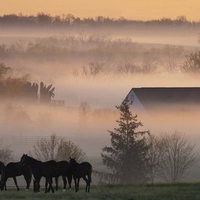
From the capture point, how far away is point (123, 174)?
296 ft

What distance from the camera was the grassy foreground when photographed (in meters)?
48.3

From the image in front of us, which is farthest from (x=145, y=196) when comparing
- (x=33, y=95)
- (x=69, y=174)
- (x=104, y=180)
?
(x=33, y=95)

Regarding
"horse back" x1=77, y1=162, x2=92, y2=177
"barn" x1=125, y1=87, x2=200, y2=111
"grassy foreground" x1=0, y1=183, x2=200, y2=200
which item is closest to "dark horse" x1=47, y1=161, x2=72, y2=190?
"horse back" x1=77, y1=162, x2=92, y2=177

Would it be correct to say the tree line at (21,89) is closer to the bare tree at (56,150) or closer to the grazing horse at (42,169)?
the bare tree at (56,150)

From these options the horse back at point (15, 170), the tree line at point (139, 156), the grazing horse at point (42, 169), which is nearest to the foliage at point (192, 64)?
the tree line at point (139, 156)

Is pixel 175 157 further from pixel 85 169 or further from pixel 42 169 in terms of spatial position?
pixel 85 169

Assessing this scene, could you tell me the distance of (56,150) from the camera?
11062 centimetres

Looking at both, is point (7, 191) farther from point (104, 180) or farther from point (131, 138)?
point (131, 138)

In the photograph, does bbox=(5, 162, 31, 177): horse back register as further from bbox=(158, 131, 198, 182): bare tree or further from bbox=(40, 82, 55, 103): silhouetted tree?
bbox=(40, 82, 55, 103): silhouetted tree

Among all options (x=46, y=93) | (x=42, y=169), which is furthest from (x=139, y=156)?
(x=46, y=93)

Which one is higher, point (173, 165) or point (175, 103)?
point (175, 103)

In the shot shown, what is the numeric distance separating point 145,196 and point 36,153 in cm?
5965

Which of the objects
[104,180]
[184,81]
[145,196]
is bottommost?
[145,196]

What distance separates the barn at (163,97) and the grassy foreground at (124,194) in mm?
69962
